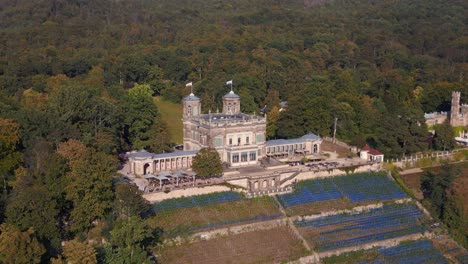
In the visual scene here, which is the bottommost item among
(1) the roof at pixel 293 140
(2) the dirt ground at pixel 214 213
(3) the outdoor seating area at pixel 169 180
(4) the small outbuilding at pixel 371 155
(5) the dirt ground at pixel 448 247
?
(5) the dirt ground at pixel 448 247

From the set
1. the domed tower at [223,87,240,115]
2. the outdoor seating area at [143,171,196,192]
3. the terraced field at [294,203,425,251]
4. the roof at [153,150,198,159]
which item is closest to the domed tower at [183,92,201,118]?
the domed tower at [223,87,240,115]

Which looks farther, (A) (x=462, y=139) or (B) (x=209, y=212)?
(A) (x=462, y=139)

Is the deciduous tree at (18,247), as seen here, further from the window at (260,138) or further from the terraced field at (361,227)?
the window at (260,138)

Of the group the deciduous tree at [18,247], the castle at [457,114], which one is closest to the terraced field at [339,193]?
the deciduous tree at [18,247]

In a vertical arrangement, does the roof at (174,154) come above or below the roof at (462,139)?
above

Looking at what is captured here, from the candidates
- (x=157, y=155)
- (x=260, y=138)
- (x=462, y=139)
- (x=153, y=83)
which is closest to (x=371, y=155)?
(x=260, y=138)

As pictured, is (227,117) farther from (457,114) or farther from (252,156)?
(457,114)

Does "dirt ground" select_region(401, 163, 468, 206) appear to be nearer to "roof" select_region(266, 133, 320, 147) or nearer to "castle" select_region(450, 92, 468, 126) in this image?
"roof" select_region(266, 133, 320, 147)
